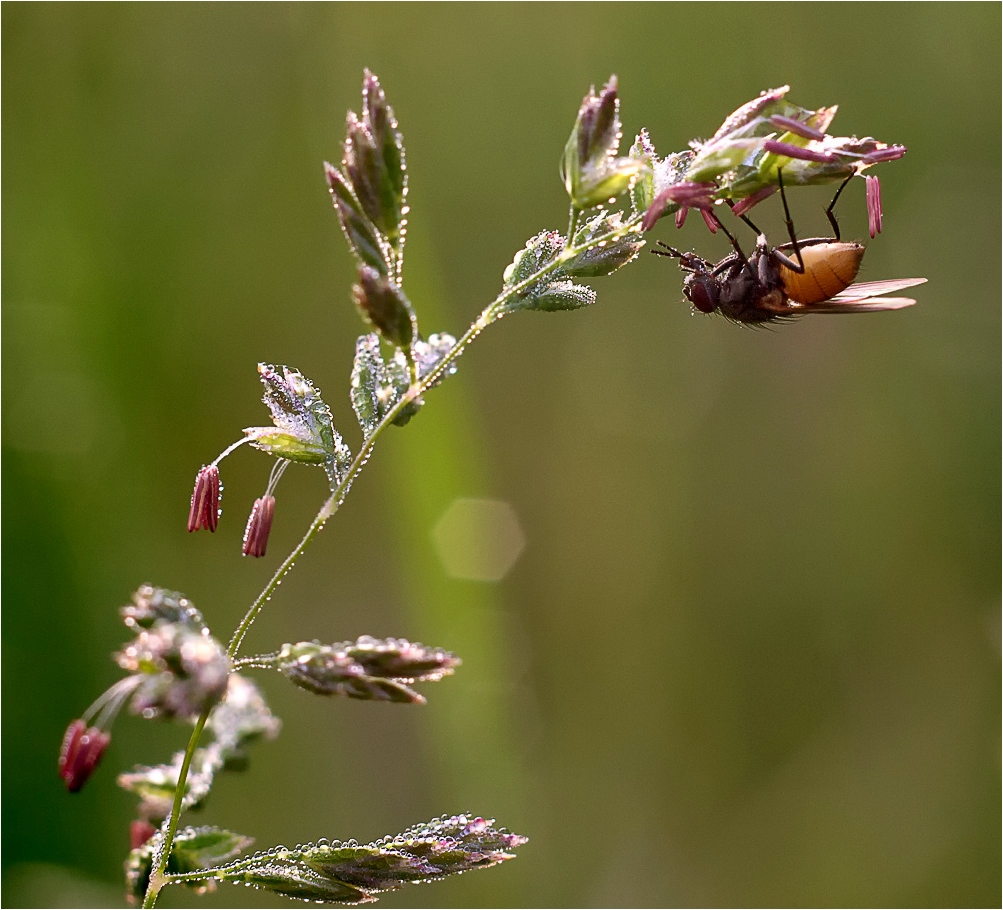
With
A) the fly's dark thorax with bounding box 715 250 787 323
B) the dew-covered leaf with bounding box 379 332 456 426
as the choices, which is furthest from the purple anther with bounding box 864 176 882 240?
the dew-covered leaf with bounding box 379 332 456 426

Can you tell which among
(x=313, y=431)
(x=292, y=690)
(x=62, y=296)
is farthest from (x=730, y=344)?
(x=313, y=431)

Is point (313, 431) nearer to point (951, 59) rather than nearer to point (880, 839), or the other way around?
point (880, 839)

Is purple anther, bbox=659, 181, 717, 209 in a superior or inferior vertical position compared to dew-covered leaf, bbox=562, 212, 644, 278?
superior

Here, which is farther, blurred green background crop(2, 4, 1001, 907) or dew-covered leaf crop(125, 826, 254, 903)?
blurred green background crop(2, 4, 1001, 907)

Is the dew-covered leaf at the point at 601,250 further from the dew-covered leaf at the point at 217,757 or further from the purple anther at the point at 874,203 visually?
the dew-covered leaf at the point at 217,757

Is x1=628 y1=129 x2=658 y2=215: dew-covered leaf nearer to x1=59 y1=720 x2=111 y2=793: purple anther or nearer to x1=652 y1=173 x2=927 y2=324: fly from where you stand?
x1=652 y1=173 x2=927 y2=324: fly

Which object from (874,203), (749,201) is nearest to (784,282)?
(874,203)
